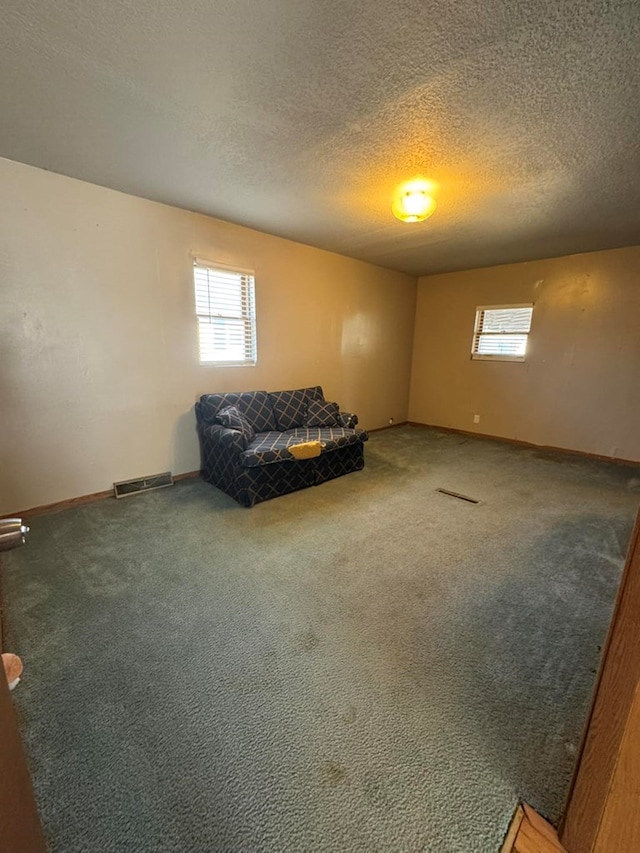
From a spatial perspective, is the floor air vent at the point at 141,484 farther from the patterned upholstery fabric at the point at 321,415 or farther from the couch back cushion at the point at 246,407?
the patterned upholstery fabric at the point at 321,415

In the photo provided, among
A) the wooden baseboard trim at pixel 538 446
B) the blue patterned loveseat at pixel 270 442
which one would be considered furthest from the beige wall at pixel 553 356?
the blue patterned loveseat at pixel 270 442

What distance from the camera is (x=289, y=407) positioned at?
394 centimetres

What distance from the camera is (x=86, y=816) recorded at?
967mm

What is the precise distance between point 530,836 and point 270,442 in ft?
9.03

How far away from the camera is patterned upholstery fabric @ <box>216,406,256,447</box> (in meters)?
3.20

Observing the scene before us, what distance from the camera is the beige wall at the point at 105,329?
2480 millimetres

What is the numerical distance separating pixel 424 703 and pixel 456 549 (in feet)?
3.87

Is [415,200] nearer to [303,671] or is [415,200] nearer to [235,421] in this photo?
→ [235,421]

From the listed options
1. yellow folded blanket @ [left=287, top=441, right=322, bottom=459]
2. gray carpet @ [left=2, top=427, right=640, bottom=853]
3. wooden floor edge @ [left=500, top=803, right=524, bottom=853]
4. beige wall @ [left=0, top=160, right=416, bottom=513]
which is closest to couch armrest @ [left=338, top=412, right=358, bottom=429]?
yellow folded blanket @ [left=287, top=441, right=322, bottom=459]

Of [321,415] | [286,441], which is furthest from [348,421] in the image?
[286,441]

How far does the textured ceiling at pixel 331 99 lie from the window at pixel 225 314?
2.22ft

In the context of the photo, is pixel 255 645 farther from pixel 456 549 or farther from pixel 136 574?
pixel 456 549

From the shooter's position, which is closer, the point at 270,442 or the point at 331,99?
the point at 331,99

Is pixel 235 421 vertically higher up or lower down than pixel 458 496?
higher up
